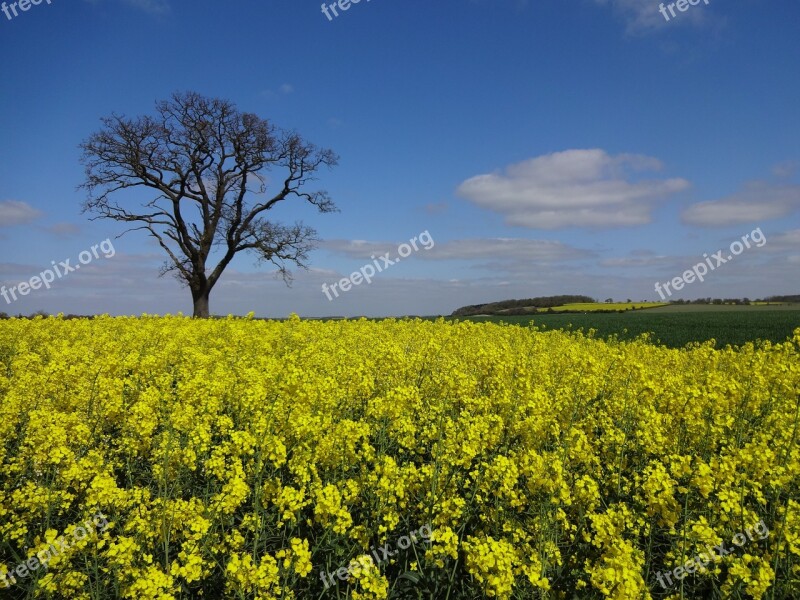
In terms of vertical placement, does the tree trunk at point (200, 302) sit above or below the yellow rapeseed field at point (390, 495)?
above

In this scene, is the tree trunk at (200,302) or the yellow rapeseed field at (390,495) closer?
the yellow rapeseed field at (390,495)

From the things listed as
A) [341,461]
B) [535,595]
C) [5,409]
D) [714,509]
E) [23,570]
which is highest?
[5,409]

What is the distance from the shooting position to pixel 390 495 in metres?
4.02

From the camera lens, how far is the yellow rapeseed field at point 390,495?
11.7ft

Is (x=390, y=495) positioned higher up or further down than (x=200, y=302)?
further down

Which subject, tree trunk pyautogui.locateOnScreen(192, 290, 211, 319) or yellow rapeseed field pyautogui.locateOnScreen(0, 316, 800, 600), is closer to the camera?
yellow rapeseed field pyautogui.locateOnScreen(0, 316, 800, 600)

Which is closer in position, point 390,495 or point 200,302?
point 390,495

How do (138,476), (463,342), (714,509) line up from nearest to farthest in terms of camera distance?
(714,509)
(138,476)
(463,342)

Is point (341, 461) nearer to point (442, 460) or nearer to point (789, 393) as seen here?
point (442, 460)

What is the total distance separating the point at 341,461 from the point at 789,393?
670cm

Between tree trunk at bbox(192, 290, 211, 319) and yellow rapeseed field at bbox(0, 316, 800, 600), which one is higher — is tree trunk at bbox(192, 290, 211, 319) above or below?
above

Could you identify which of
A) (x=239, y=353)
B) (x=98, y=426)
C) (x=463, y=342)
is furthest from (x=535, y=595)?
(x=463, y=342)

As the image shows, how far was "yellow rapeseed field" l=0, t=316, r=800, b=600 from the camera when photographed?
3.56 meters

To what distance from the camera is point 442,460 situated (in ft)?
14.9
